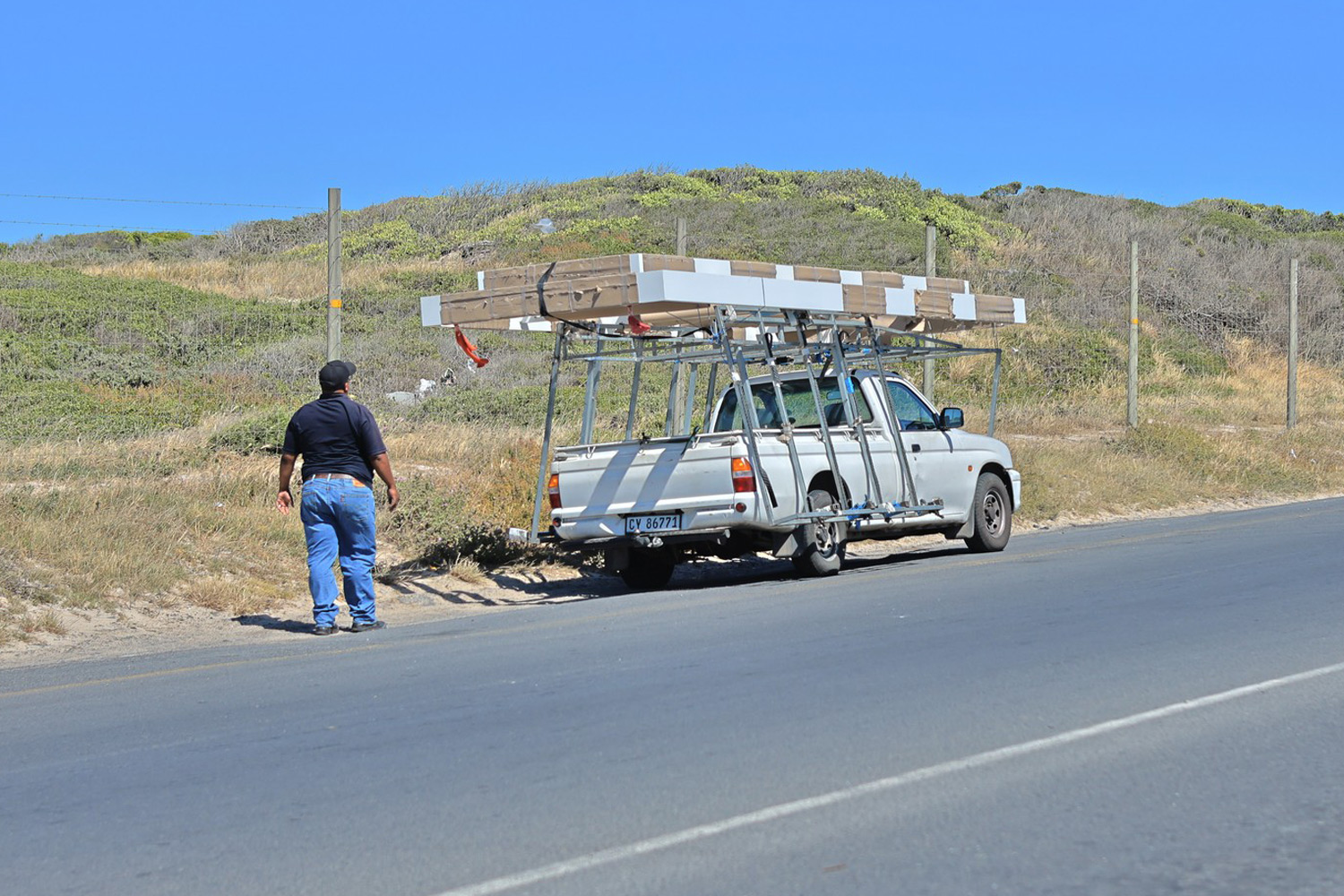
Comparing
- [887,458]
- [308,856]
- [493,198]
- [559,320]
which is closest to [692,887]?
[308,856]

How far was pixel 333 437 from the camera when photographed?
10.8 metres

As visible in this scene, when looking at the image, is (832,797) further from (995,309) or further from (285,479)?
(995,309)

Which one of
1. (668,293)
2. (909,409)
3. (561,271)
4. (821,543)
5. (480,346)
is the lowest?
(821,543)

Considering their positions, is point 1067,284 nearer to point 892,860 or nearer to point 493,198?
point 493,198

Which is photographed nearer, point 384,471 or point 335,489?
point 335,489

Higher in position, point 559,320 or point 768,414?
point 559,320

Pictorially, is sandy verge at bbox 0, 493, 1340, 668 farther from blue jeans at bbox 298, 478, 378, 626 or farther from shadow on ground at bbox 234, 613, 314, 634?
blue jeans at bbox 298, 478, 378, 626

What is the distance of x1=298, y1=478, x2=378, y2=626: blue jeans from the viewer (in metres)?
10.7

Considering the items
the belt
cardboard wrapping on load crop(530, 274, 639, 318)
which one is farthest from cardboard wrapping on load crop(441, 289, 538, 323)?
the belt

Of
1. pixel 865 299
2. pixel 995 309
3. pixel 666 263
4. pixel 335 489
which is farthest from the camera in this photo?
pixel 995 309

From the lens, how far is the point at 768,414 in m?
14.5

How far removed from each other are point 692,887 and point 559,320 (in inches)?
362

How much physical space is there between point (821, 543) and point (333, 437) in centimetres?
473

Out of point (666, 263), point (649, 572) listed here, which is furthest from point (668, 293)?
point (649, 572)
